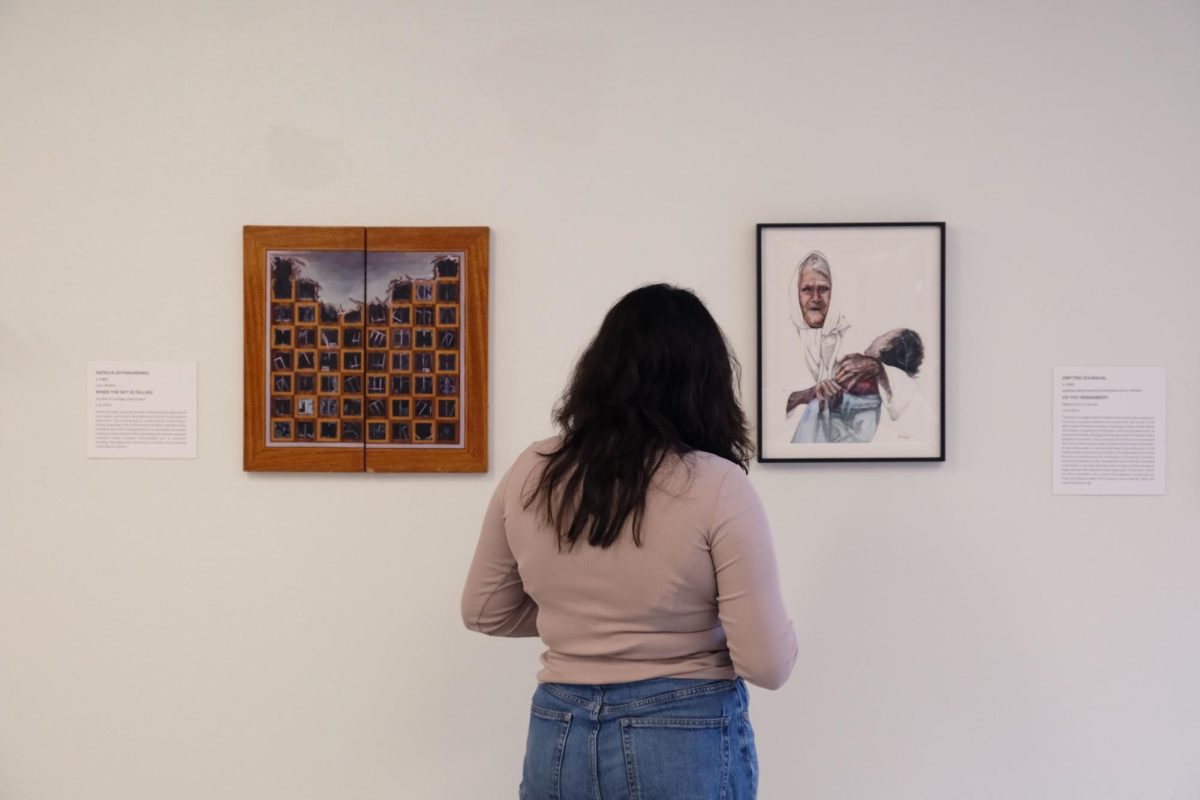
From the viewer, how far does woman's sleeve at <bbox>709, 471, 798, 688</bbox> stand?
1223 mm

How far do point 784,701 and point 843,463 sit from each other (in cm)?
53

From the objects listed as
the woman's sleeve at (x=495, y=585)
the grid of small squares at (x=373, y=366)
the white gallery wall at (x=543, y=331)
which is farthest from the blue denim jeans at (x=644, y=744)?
the grid of small squares at (x=373, y=366)

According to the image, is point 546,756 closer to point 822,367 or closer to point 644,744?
point 644,744

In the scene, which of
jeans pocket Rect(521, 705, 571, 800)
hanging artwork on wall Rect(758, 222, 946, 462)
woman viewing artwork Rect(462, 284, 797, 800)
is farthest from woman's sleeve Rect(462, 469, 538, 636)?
hanging artwork on wall Rect(758, 222, 946, 462)

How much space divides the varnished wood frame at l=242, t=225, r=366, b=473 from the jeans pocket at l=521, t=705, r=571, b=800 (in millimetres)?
891

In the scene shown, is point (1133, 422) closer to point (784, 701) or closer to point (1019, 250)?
point (1019, 250)

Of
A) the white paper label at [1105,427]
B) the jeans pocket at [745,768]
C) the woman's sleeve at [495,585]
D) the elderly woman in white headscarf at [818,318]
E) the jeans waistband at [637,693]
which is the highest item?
the elderly woman in white headscarf at [818,318]

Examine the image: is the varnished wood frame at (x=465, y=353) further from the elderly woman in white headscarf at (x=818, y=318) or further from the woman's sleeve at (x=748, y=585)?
the woman's sleeve at (x=748, y=585)

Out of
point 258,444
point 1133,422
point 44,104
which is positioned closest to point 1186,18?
point 1133,422

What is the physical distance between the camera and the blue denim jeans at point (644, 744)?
1.23m

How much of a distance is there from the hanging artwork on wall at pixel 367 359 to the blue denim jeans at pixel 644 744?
33.1 inches

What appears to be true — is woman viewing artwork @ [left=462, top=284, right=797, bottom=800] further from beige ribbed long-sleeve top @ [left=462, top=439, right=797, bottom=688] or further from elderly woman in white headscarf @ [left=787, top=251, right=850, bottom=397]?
elderly woman in white headscarf @ [left=787, top=251, right=850, bottom=397]

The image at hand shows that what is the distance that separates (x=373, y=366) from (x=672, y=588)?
3.40 feet

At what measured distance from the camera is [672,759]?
1.23 m
